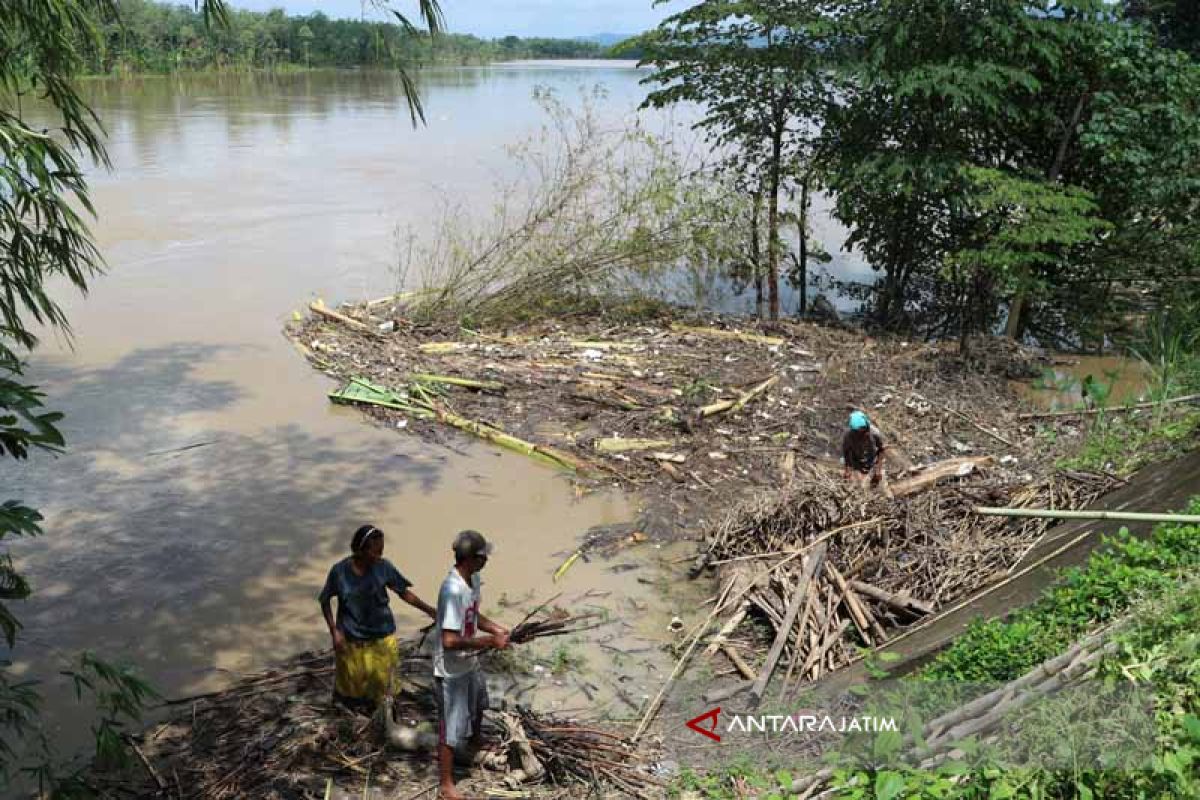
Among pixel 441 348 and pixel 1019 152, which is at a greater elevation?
pixel 1019 152

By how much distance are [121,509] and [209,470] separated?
96cm

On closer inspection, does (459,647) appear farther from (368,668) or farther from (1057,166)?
(1057,166)

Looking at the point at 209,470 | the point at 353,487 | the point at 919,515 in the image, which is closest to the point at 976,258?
the point at 919,515

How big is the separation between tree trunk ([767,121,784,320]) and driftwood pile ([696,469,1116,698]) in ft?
21.9

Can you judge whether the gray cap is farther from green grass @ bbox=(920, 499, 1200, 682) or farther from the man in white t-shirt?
green grass @ bbox=(920, 499, 1200, 682)

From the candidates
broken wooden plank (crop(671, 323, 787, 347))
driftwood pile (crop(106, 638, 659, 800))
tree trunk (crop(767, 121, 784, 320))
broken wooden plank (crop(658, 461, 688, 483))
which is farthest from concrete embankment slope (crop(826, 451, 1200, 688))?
tree trunk (crop(767, 121, 784, 320))

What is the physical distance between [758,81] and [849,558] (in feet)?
26.3

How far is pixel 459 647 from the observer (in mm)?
4082

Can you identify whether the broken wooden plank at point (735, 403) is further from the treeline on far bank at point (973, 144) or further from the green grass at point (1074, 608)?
the green grass at point (1074, 608)

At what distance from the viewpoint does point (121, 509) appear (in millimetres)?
7863

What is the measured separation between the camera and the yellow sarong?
4.63 metres

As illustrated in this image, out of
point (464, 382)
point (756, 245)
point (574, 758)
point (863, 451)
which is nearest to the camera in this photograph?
point (574, 758)

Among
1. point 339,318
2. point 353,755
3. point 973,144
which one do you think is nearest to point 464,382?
point 339,318

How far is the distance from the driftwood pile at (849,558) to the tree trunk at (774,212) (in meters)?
6.68
